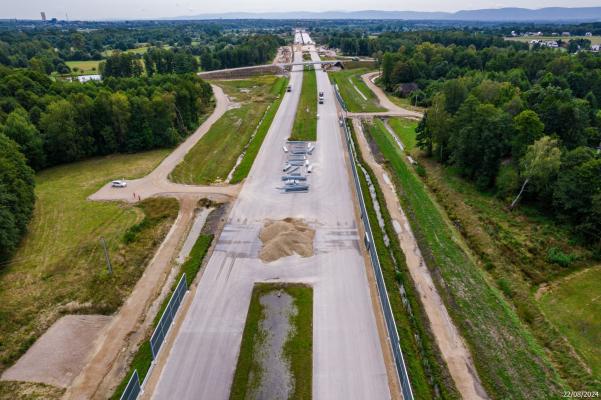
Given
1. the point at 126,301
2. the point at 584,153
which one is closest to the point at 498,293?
the point at 584,153

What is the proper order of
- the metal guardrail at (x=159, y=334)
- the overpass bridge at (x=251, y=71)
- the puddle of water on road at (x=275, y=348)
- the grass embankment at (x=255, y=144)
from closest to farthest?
the metal guardrail at (x=159, y=334) < the puddle of water on road at (x=275, y=348) < the grass embankment at (x=255, y=144) < the overpass bridge at (x=251, y=71)

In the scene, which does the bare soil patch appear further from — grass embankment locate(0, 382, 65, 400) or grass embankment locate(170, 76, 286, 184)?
grass embankment locate(170, 76, 286, 184)

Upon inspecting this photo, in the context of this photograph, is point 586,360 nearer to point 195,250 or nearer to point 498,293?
point 498,293

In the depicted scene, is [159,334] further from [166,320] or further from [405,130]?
[405,130]

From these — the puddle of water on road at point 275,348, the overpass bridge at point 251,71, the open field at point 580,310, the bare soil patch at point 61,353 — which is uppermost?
the overpass bridge at point 251,71

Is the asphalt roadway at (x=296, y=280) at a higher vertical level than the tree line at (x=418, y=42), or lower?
lower

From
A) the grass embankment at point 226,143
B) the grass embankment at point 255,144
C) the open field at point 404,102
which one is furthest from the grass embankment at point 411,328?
the open field at point 404,102

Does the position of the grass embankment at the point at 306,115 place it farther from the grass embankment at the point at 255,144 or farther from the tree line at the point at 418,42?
the tree line at the point at 418,42
